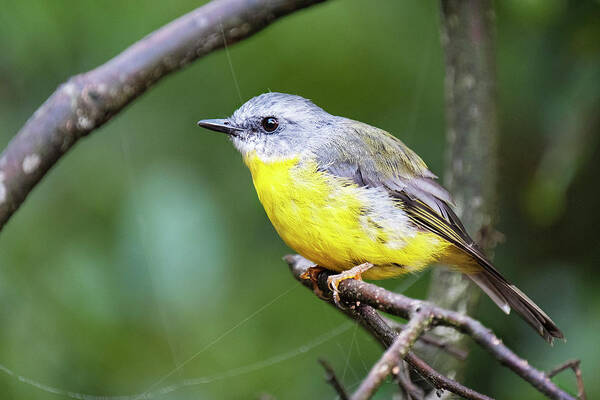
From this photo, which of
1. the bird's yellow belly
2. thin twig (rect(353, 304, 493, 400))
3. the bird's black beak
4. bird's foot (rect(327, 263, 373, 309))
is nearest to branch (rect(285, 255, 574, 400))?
thin twig (rect(353, 304, 493, 400))

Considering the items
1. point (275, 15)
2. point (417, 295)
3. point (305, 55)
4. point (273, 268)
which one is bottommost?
point (417, 295)

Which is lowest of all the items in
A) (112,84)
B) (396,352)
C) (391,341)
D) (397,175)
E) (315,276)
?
(315,276)

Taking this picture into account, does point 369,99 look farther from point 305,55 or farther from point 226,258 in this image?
point 226,258

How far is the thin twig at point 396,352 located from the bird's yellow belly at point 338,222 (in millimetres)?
1142

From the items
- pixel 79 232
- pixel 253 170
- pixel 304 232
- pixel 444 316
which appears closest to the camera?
pixel 444 316

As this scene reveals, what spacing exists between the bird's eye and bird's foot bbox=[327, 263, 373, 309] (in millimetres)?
633

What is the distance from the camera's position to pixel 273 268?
373 centimetres

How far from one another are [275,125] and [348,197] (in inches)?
16.7

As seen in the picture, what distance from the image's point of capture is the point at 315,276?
9.05 feet

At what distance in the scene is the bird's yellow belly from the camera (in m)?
2.54

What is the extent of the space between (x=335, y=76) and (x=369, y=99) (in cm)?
19

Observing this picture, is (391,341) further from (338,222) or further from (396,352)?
(338,222)

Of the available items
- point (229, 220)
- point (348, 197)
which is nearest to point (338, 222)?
point (348, 197)

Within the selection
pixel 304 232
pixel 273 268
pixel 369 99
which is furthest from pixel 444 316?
pixel 273 268
